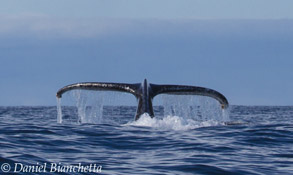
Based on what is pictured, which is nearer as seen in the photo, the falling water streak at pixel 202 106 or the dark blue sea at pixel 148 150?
the dark blue sea at pixel 148 150

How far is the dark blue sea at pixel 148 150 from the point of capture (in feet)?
27.0

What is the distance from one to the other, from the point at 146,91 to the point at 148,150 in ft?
21.7

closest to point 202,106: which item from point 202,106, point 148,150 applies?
point 202,106

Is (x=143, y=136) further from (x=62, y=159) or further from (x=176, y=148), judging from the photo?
(x=62, y=159)

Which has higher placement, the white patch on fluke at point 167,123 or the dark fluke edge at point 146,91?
the dark fluke edge at point 146,91

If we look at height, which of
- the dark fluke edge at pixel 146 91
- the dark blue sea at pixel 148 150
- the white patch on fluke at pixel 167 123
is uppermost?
the dark fluke edge at pixel 146 91

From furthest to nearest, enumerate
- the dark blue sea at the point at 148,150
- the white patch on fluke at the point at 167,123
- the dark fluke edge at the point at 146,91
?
the dark fluke edge at the point at 146,91 → the white patch on fluke at the point at 167,123 → the dark blue sea at the point at 148,150

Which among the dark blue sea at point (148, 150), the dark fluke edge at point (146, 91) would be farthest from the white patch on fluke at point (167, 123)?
the dark fluke edge at point (146, 91)

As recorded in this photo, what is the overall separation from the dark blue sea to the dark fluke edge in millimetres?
1088

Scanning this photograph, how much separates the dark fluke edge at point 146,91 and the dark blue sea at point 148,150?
1.09m

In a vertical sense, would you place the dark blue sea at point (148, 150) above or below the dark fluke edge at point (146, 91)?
below

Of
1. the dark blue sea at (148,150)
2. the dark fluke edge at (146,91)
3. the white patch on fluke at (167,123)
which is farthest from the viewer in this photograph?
the dark fluke edge at (146,91)

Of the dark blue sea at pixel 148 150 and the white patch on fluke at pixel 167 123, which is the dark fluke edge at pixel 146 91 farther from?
the dark blue sea at pixel 148 150

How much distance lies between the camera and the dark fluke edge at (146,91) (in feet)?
53.6
